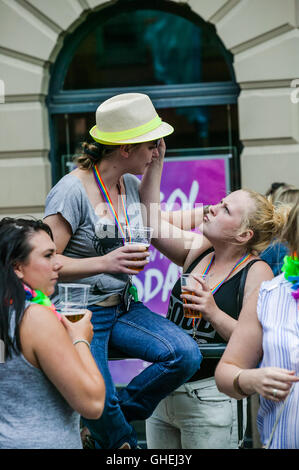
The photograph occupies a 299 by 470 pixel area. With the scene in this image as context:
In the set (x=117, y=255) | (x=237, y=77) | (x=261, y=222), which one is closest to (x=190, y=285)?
(x=117, y=255)

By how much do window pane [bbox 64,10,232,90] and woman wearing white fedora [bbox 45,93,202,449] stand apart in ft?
9.53

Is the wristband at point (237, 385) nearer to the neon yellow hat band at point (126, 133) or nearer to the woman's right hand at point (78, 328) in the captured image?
the woman's right hand at point (78, 328)

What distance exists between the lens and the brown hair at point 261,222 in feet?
10.3

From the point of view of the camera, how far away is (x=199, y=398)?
Answer: 10.3ft

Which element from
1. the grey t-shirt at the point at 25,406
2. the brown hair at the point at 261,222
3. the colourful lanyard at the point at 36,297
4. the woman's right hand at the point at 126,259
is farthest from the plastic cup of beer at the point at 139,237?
the grey t-shirt at the point at 25,406

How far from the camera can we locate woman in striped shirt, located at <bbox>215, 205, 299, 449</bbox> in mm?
2184

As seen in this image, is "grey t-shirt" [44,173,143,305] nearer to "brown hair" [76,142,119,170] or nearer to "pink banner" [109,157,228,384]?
"brown hair" [76,142,119,170]

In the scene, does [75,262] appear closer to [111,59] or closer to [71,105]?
[71,105]

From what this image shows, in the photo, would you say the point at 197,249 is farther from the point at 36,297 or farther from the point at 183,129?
the point at 183,129

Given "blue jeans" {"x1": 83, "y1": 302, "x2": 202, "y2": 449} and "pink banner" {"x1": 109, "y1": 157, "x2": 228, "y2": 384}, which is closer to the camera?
"blue jeans" {"x1": 83, "y1": 302, "x2": 202, "y2": 449}

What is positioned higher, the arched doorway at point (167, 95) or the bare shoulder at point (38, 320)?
the arched doorway at point (167, 95)

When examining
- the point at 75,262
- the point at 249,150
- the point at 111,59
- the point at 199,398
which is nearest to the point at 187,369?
the point at 199,398

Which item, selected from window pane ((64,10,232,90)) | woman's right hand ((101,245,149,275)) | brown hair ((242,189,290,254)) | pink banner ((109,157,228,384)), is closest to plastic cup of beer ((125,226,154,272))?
woman's right hand ((101,245,149,275))

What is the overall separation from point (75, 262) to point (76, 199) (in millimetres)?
288
